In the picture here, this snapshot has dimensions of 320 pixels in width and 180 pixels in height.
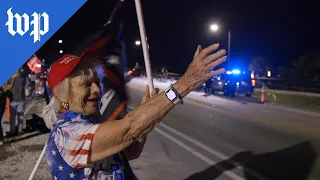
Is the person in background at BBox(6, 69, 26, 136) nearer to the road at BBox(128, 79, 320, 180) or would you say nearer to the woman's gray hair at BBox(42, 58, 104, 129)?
the road at BBox(128, 79, 320, 180)

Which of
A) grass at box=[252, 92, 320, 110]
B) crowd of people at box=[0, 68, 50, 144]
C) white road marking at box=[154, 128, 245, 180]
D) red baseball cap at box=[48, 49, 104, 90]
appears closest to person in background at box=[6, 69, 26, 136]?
crowd of people at box=[0, 68, 50, 144]

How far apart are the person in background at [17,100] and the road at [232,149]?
A: 2.77m

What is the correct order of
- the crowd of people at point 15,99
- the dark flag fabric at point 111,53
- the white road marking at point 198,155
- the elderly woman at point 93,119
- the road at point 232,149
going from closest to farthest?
1. the elderly woman at point 93,119
2. the dark flag fabric at point 111,53
3. the white road marking at point 198,155
4. the road at point 232,149
5. the crowd of people at point 15,99

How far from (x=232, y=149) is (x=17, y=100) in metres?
5.57

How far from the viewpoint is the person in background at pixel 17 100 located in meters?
10.0

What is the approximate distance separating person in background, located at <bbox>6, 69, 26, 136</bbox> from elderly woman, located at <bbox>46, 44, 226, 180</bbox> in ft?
27.8

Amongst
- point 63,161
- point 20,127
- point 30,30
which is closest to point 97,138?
point 63,161

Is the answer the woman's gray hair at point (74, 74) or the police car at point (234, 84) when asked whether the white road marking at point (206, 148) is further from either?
the police car at point (234, 84)

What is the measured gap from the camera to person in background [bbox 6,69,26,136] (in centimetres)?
1001

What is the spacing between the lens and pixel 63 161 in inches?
74.0

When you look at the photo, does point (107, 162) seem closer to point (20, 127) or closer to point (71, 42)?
point (71, 42)

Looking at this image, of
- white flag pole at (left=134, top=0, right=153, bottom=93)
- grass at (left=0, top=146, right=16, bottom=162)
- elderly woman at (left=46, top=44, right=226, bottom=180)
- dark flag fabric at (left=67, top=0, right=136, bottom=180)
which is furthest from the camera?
grass at (left=0, top=146, right=16, bottom=162)

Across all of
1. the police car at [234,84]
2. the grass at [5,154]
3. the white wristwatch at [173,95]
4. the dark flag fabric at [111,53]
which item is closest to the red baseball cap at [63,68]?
the white wristwatch at [173,95]

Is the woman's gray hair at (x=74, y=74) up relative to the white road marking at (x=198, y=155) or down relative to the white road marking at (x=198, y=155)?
up
